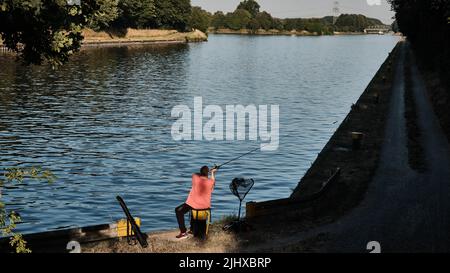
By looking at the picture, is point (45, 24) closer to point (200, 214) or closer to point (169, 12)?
point (200, 214)

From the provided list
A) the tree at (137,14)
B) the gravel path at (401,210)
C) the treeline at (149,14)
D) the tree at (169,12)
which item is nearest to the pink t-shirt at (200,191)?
the gravel path at (401,210)

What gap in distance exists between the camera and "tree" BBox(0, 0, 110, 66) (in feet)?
49.7

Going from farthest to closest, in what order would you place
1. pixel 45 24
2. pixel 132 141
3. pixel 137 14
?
1. pixel 137 14
2. pixel 132 141
3. pixel 45 24

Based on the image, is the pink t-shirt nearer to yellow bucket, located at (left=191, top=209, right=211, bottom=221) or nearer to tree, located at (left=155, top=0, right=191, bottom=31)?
yellow bucket, located at (left=191, top=209, right=211, bottom=221)

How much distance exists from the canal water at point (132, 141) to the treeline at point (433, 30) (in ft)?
29.9

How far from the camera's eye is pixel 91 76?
7469 centimetres

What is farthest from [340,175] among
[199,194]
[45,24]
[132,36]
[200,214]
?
[132,36]

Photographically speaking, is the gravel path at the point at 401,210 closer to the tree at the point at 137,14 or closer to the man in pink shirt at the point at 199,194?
the man in pink shirt at the point at 199,194

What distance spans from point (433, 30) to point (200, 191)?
42.2 metres

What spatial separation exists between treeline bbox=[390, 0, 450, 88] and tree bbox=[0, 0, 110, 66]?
18007 mm

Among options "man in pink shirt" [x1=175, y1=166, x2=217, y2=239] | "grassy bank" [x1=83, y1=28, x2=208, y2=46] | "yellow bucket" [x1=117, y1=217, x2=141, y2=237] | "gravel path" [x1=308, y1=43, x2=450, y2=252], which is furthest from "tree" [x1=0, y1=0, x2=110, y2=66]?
"grassy bank" [x1=83, y1=28, x2=208, y2=46]

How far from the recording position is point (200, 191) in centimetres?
1650

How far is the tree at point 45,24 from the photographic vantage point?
15156 mm
